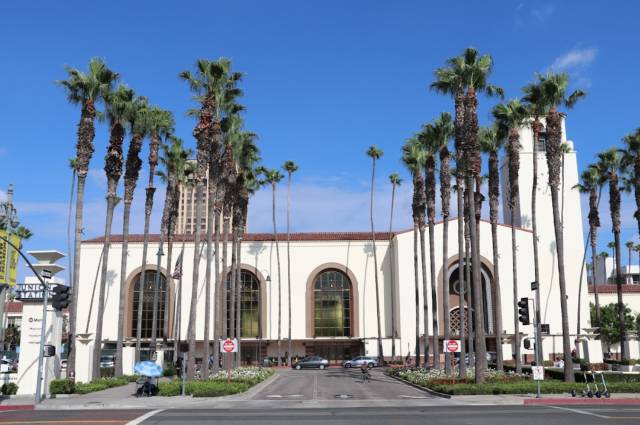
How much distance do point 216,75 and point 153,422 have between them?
19299mm

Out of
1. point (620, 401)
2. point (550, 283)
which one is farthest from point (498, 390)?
point (550, 283)

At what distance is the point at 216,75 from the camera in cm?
3084

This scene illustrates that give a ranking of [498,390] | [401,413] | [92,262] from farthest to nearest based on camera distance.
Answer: [92,262]
[498,390]
[401,413]

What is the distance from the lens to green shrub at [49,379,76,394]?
86.8 feet

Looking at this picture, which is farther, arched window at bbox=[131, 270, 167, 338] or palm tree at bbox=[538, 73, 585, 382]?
arched window at bbox=[131, 270, 167, 338]

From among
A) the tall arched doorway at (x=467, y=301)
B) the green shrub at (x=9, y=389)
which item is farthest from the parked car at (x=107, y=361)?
the tall arched doorway at (x=467, y=301)

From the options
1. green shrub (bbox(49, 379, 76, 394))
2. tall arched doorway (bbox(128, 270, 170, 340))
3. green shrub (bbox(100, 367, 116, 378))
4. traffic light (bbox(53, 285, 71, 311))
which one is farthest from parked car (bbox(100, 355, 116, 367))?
traffic light (bbox(53, 285, 71, 311))

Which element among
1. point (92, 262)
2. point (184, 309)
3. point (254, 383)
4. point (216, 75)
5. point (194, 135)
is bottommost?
point (254, 383)

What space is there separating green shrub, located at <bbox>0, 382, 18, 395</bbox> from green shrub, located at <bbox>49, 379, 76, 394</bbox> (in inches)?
57.0

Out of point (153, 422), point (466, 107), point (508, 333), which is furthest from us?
point (508, 333)

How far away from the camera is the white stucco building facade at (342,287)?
2211 inches

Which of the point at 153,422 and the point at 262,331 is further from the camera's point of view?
the point at 262,331

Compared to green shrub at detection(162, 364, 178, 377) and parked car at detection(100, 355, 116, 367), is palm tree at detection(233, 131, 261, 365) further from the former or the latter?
parked car at detection(100, 355, 116, 367)

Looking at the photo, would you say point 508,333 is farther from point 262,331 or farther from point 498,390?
point 498,390
